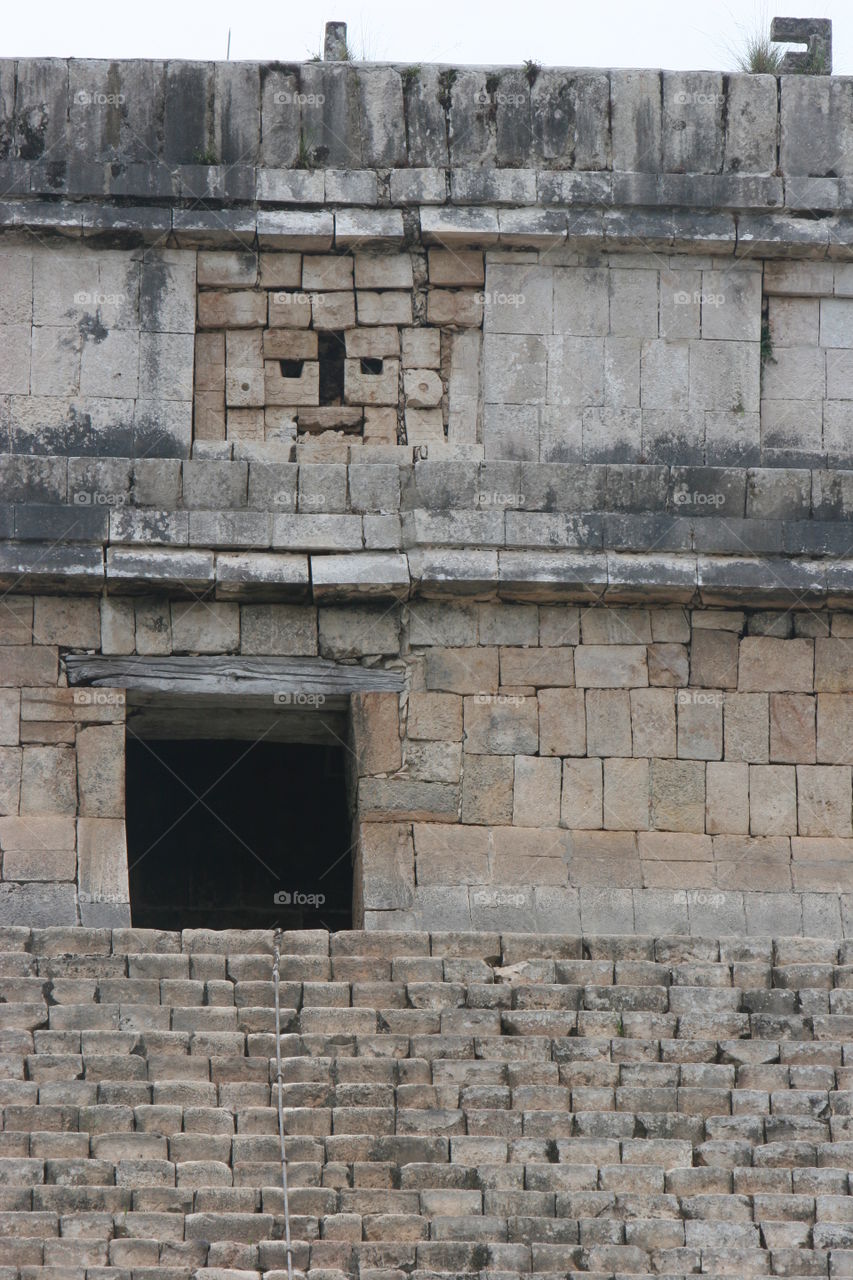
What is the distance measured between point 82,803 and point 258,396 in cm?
274

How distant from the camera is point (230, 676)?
1464 centimetres

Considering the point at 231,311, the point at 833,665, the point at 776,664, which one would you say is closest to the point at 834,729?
the point at 833,665

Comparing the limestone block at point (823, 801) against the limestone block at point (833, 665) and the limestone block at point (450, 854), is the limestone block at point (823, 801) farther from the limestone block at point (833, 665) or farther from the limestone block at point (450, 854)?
the limestone block at point (450, 854)

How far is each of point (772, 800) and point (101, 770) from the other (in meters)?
3.97

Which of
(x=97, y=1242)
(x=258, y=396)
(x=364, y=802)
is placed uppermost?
(x=258, y=396)

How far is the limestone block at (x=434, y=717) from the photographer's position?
1451cm

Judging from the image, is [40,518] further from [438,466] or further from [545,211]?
[545,211]

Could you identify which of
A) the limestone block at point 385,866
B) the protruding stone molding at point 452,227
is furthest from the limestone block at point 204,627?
the protruding stone molding at point 452,227

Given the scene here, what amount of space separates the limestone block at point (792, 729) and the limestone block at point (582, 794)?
108cm

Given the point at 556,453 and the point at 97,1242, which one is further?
the point at 556,453

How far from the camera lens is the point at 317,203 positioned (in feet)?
49.2

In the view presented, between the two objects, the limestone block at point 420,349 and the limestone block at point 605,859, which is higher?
the limestone block at point 420,349

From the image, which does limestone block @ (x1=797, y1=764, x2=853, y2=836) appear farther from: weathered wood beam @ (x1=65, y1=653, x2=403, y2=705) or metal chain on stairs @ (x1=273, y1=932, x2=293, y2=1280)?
metal chain on stairs @ (x1=273, y1=932, x2=293, y2=1280)

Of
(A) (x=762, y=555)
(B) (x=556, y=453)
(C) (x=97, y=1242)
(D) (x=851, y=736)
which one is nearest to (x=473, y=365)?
(B) (x=556, y=453)
